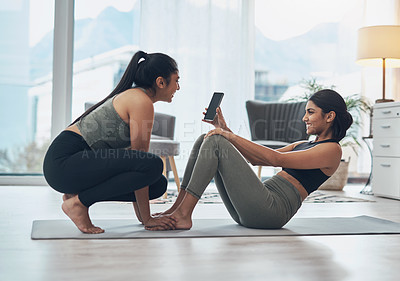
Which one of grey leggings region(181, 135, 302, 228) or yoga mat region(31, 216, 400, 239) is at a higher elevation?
grey leggings region(181, 135, 302, 228)

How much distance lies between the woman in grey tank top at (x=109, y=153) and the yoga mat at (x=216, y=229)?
0.11m

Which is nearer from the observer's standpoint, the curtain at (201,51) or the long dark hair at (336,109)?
the long dark hair at (336,109)

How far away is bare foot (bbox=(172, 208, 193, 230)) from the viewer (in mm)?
2076

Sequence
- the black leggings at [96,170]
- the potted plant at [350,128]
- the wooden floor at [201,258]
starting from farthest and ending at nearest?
the potted plant at [350,128]
the black leggings at [96,170]
the wooden floor at [201,258]

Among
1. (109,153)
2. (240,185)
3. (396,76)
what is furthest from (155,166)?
(396,76)

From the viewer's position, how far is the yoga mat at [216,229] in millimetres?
1947

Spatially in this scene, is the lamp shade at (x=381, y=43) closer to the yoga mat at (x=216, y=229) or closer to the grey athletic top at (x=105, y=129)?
the yoga mat at (x=216, y=229)

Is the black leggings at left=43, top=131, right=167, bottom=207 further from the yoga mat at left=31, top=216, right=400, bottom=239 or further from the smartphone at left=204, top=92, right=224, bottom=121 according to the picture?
the smartphone at left=204, top=92, right=224, bottom=121

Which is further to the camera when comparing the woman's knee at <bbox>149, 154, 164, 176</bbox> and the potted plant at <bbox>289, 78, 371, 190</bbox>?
the potted plant at <bbox>289, 78, 371, 190</bbox>

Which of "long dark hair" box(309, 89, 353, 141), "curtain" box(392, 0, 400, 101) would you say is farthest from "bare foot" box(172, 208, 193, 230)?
"curtain" box(392, 0, 400, 101)

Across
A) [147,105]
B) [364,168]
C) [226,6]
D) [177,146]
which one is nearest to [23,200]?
[177,146]

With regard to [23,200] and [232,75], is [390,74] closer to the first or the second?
[232,75]

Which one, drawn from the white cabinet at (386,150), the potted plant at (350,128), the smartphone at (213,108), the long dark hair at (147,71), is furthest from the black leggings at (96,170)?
the potted plant at (350,128)

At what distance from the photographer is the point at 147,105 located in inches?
76.6
